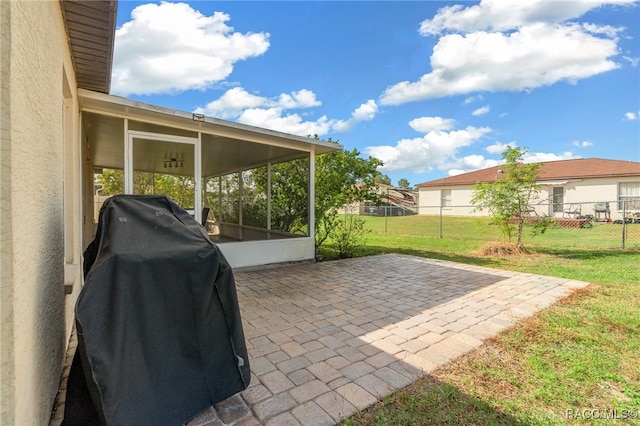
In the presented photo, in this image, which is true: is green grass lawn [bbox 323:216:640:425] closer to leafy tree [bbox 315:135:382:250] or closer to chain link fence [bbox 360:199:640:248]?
leafy tree [bbox 315:135:382:250]

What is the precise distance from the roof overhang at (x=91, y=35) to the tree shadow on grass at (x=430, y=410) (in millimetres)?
3501

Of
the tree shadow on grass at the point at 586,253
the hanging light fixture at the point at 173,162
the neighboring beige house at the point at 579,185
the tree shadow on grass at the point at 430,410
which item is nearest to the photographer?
the tree shadow on grass at the point at 430,410

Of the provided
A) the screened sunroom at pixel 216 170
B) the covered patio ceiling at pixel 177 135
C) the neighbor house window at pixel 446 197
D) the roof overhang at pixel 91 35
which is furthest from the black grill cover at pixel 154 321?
the neighbor house window at pixel 446 197

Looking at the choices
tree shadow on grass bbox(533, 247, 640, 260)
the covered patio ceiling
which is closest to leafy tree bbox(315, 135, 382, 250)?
the covered patio ceiling

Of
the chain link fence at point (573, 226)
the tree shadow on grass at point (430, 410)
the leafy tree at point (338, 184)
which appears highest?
the leafy tree at point (338, 184)

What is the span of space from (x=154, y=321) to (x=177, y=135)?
14.7ft

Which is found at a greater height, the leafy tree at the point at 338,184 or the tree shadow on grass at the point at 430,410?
the leafy tree at the point at 338,184

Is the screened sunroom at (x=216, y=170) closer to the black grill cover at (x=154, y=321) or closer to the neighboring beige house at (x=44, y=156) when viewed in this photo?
the neighboring beige house at (x=44, y=156)

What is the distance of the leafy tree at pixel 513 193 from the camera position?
332 inches

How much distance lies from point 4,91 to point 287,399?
2.21 meters

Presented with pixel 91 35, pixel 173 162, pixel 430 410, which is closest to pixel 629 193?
pixel 430 410

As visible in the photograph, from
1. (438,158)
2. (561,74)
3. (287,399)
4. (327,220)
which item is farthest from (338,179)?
(438,158)

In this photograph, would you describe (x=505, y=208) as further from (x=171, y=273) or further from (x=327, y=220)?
(x=171, y=273)

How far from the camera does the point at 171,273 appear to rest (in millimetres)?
1756
